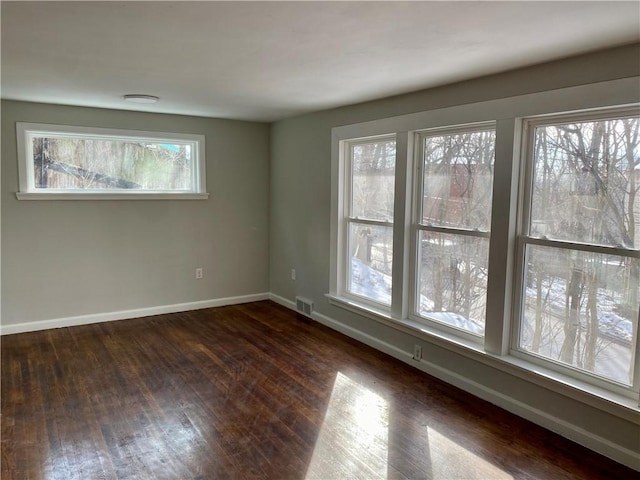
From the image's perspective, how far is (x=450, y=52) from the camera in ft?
7.84

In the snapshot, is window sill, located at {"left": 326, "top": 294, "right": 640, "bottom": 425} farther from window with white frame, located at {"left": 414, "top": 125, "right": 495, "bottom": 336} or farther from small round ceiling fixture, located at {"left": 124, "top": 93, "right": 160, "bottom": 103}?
small round ceiling fixture, located at {"left": 124, "top": 93, "right": 160, "bottom": 103}

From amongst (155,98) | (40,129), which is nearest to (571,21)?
(155,98)

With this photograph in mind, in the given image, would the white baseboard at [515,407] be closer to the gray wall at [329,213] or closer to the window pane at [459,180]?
the gray wall at [329,213]

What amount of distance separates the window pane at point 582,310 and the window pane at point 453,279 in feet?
1.20

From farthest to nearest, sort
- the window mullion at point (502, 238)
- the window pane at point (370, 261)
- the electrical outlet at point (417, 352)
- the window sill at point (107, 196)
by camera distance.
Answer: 1. the window sill at point (107, 196)
2. the window pane at point (370, 261)
3. the electrical outlet at point (417, 352)
4. the window mullion at point (502, 238)

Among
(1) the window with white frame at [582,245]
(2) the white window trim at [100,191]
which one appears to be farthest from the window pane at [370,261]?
(2) the white window trim at [100,191]

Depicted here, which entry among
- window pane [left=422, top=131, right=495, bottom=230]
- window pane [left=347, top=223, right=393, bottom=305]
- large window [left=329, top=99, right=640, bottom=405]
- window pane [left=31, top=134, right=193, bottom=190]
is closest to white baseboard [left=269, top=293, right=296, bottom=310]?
window pane [left=347, top=223, right=393, bottom=305]

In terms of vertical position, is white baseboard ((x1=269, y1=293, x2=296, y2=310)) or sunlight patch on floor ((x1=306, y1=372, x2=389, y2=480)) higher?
white baseboard ((x1=269, y1=293, x2=296, y2=310))

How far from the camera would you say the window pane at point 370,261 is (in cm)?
394

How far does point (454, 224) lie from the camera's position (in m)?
3.31

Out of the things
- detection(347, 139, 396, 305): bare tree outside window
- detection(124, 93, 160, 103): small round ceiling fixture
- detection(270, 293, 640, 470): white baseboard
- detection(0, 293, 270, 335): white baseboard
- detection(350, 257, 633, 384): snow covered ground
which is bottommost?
detection(270, 293, 640, 470): white baseboard

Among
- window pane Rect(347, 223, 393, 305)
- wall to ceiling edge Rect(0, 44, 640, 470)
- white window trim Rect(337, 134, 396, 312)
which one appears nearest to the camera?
wall to ceiling edge Rect(0, 44, 640, 470)

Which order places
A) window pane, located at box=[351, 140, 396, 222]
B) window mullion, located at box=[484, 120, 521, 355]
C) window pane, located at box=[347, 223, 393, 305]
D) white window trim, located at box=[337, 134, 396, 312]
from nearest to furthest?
window mullion, located at box=[484, 120, 521, 355]
window pane, located at box=[351, 140, 396, 222]
window pane, located at box=[347, 223, 393, 305]
white window trim, located at box=[337, 134, 396, 312]

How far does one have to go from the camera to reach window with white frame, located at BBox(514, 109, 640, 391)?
2.37 m
